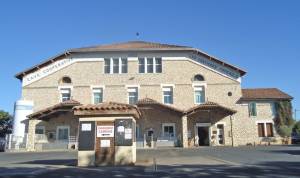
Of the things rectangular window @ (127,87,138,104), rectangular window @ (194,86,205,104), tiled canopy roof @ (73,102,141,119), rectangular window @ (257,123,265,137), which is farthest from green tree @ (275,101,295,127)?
tiled canopy roof @ (73,102,141,119)

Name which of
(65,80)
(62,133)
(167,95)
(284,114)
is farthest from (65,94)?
(284,114)

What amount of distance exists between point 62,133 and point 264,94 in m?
20.9

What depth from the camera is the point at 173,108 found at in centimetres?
3200

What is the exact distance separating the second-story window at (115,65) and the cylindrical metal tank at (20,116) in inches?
337

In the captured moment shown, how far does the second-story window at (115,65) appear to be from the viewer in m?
35.1

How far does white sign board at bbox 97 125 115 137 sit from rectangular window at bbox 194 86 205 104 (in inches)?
846

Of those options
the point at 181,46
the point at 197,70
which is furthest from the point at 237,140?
the point at 181,46

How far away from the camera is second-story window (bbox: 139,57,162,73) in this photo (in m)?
35.1

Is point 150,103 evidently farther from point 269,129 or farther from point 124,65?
point 269,129

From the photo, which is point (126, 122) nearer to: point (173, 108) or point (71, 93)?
point (173, 108)

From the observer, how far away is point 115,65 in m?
35.2

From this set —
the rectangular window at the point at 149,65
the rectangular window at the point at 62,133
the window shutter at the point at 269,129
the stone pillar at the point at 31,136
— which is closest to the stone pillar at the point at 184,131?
the rectangular window at the point at 149,65

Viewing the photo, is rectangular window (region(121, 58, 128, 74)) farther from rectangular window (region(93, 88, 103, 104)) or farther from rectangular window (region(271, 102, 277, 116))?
rectangular window (region(271, 102, 277, 116))

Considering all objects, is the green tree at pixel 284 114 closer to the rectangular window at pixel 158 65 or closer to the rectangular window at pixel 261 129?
the rectangular window at pixel 261 129
